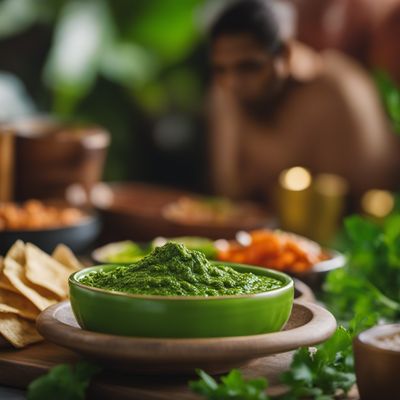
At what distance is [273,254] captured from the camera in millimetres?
1875

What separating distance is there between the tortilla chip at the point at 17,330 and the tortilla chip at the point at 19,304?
14 mm

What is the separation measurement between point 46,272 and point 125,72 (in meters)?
2.98

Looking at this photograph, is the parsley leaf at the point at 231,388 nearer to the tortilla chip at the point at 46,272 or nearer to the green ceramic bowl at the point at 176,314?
the green ceramic bowl at the point at 176,314

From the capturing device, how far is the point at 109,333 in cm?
123

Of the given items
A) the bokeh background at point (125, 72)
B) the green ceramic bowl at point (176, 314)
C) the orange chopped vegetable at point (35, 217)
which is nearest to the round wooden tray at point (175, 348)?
the green ceramic bowl at point (176, 314)

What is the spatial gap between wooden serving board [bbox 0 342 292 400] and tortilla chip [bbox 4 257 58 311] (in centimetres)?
8

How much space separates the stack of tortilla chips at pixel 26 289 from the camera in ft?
4.68

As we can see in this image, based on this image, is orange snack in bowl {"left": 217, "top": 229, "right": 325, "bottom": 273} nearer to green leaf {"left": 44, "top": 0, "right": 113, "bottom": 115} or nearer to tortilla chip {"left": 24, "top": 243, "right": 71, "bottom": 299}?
tortilla chip {"left": 24, "top": 243, "right": 71, "bottom": 299}

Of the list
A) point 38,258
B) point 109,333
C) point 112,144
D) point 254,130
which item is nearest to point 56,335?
point 109,333

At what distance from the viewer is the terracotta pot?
97.8 inches

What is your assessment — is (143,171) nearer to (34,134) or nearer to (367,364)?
(34,134)

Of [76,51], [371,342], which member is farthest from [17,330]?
[76,51]

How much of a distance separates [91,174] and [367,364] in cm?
155

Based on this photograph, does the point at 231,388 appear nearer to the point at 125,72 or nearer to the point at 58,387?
the point at 58,387
